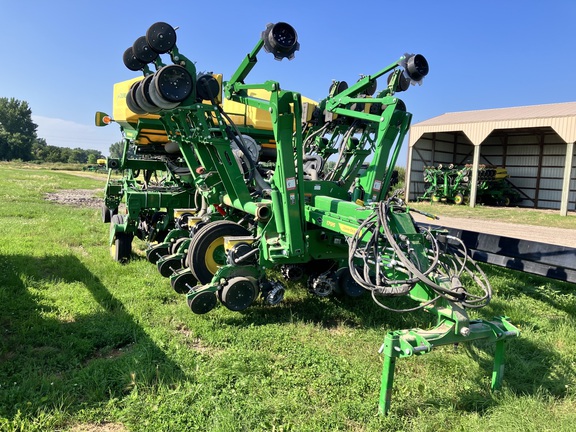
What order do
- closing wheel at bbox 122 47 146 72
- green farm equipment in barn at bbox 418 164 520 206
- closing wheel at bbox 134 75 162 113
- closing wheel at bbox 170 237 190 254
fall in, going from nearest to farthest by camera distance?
closing wheel at bbox 134 75 162 113 < closing wheel at bbox 122 47 146 72 < closing wheel at bbox 170 237 190 254 < green farm equipment in barn at bbox 418 164 520 206

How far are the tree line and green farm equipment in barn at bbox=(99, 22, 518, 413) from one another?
76709mm

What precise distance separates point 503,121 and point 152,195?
18546mm

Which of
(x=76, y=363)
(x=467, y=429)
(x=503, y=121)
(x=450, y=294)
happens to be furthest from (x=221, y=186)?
(x=503, y=121)

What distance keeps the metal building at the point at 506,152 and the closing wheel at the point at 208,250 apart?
18.8 metres

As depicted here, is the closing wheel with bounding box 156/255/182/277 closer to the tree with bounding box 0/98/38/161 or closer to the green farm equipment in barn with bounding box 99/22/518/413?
the green farm equipment in barn with bounding box 99/22/518/413

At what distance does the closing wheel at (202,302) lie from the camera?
14.7 ft

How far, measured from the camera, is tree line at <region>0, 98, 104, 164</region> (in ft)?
237

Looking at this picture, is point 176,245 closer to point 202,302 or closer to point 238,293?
point 202,302

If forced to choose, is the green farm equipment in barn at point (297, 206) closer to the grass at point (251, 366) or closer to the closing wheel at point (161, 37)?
the closing wheel at point (161, 37)

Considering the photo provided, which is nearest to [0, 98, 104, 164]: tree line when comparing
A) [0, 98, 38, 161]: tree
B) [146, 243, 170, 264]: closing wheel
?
[0, 98, 38, 161]: tree

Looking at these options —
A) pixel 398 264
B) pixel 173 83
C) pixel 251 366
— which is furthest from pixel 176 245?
pixel 398 264

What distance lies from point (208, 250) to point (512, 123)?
19329mm

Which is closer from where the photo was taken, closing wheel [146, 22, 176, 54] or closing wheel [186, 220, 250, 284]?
closing wheel [186, 220, 250, 284]

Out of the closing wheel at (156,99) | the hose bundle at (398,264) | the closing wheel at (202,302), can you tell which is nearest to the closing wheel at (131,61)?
the closing wheel at (156,99)
